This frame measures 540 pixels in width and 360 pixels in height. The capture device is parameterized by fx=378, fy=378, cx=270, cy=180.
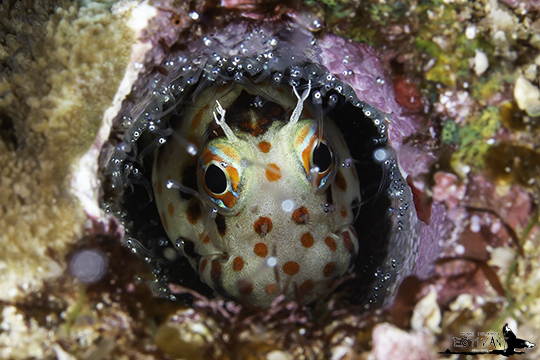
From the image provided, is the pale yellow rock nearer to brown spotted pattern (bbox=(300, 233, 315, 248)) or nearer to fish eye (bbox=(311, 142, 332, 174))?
fish eye (bbox=(311, 142, 332, 174))

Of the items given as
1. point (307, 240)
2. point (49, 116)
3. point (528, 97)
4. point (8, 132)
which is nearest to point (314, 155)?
point (307, 240)

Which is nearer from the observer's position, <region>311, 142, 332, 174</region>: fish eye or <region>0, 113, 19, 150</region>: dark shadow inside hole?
<region>0, 113, 19, 150</region>: dark shadow inside hole

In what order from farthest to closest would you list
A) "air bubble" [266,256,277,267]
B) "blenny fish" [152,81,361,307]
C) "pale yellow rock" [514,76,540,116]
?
1. "blenny fish" [152,81,361,307]
2. "air bubble" [266,256,277,267]
3. "pale yellow rock" [514,76,540,116]

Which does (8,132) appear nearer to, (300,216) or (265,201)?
(265,201)

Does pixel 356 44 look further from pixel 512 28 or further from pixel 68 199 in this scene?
pixel 68 199

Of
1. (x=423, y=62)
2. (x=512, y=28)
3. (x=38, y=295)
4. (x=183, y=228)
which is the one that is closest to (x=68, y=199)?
(x=38, y=295)

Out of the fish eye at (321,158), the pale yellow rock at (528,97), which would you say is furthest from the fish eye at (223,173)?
the pale yellow rock at (528,97)

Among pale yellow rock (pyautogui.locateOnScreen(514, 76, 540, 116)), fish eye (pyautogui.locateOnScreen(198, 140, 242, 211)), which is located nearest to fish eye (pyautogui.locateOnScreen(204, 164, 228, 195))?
fish eye (pyautogui.locateOnScreen(198, 140, 242, 211))

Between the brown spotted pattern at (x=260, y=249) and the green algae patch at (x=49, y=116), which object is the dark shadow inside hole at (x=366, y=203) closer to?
the brown spotted pattern at (x=260, y=249)
